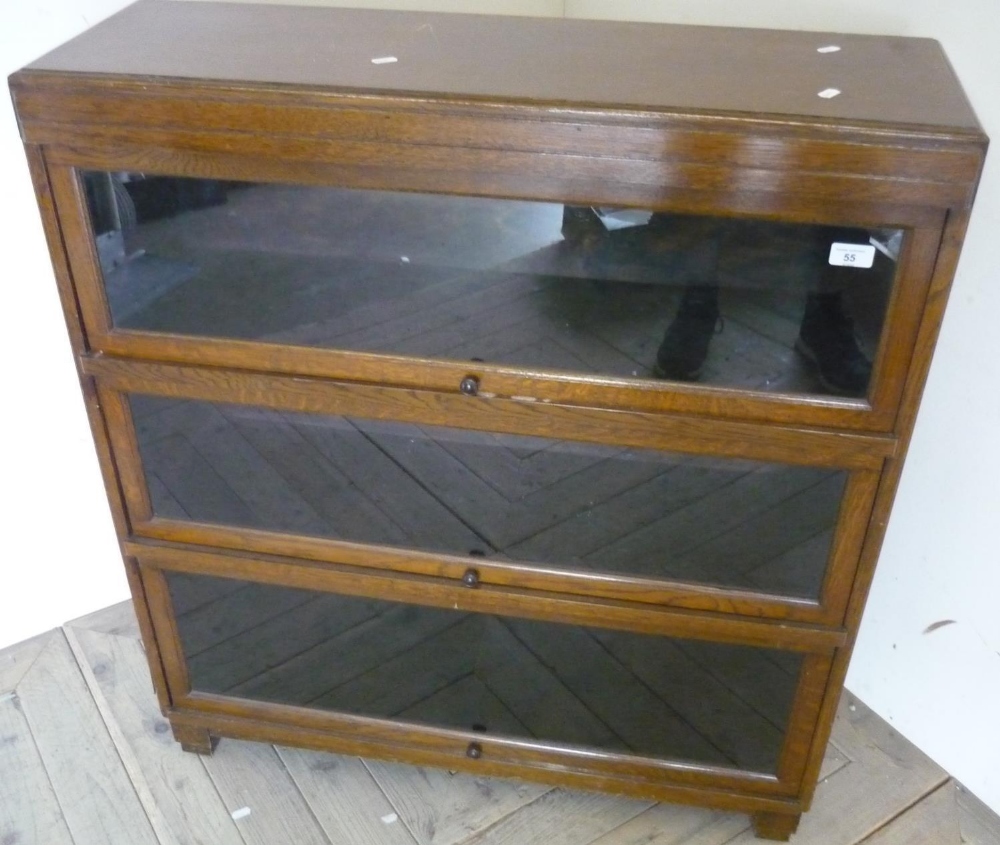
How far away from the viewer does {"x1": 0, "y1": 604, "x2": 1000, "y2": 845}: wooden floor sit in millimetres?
1174

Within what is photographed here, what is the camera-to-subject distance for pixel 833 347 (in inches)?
32.5

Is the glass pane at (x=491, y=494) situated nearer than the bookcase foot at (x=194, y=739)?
Yes

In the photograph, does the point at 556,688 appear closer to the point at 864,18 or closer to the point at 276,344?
the point at 276,344

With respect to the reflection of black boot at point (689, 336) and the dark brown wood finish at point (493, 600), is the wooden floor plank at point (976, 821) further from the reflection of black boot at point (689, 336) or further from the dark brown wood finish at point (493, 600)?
the reflection of black boot at point (689, 336)

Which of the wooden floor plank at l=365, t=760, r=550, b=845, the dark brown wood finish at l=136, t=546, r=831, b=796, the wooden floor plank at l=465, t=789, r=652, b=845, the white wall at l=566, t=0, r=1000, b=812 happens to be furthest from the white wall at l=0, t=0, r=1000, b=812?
the wooden floor plank at l=365, t=760, r=550, b=845

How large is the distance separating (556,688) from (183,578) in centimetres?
43

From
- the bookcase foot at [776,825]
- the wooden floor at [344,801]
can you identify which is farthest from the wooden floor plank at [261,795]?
the bookcase foot at [776,825]

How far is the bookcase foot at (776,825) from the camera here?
1146 millimetres

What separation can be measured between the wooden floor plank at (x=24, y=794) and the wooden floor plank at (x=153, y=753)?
0.32 feet

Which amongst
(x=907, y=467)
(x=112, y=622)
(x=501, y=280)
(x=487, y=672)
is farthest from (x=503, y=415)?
(x=112, y=622)

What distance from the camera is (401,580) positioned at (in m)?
1.03

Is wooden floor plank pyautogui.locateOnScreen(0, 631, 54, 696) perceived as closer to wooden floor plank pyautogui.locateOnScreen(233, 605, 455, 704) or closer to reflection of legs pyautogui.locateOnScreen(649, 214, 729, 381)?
wooden floor plank pyautogui.locateOnScreen(233, 605, 455, 704)

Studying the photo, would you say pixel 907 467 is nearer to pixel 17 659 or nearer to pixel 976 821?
pixel 976 821

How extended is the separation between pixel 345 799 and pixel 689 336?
734mm
